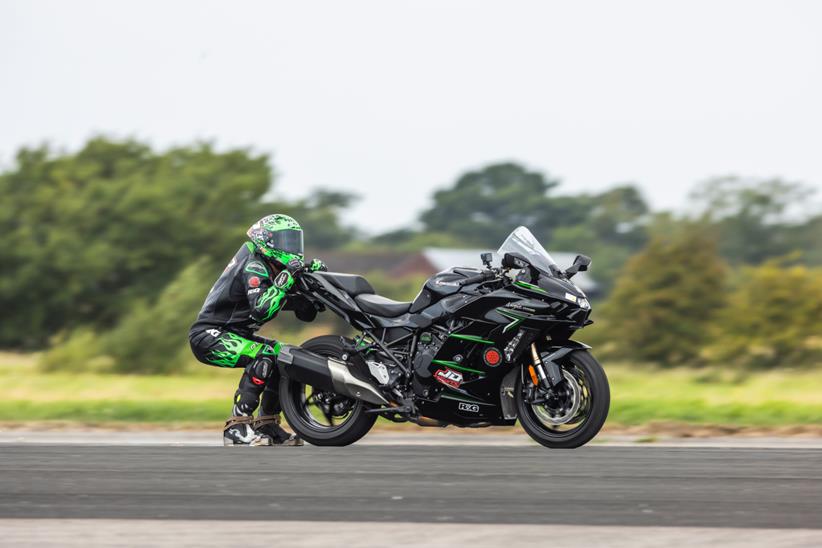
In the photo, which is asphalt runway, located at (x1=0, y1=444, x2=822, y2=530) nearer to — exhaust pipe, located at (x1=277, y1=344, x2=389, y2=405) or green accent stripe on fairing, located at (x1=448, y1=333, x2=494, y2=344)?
exhaust pipe, located at (x1=277, y1=344, x2=389, y2=405)

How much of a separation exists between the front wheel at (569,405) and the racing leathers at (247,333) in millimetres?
2208

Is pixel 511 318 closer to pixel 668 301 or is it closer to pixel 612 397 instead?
pixel 612 397

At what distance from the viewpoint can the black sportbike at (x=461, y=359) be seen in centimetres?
977

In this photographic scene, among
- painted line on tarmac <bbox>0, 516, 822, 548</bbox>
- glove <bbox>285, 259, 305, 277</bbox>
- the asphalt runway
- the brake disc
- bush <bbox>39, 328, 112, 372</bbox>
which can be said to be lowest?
painted line on tarmac <bbox>0, 516, 822, 548</bbox>

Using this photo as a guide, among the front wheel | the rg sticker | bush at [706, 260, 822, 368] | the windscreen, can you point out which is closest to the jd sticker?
the rg sticker

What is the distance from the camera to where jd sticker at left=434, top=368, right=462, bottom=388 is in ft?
33.3

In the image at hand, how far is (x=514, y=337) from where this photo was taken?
992 cm

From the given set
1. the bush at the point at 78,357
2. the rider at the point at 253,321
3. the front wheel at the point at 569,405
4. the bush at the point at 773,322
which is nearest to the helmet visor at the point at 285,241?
the rider at the point at 253,321

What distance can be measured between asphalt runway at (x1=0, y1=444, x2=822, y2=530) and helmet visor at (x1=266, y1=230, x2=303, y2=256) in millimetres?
1762

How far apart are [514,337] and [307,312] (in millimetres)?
2052

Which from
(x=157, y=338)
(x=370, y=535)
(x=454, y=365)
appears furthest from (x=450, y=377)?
(x=157, y=338)

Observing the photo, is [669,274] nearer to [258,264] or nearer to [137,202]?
[137,202]

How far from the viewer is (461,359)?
33.4ft

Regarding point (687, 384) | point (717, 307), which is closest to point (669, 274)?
point (717, 307)
